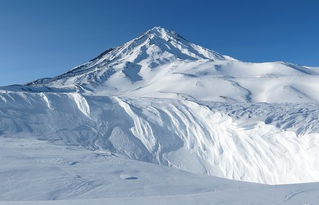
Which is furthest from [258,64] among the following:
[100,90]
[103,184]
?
[103,184]

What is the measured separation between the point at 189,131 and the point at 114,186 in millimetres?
10896

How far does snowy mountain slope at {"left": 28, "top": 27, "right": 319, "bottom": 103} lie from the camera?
77.1 ft

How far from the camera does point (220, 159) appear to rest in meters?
14.8

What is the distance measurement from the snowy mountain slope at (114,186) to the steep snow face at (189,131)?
536 cm

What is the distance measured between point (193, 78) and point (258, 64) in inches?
372

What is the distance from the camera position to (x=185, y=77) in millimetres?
29250

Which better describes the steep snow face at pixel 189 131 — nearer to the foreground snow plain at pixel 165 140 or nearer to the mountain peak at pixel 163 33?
the foreground snow plain at pixel 165 140

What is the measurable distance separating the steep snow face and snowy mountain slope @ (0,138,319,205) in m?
5.36

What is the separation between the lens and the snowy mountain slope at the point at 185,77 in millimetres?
23500

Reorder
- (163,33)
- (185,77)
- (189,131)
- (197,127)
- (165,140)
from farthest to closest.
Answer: (163,33)
(185,77)
(197,127)
(189,131)
(165,140)

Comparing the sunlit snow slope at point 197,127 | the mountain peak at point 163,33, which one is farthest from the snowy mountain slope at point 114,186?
the mountain peak at point 163,33

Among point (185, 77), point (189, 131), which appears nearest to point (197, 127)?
point (189, 131)

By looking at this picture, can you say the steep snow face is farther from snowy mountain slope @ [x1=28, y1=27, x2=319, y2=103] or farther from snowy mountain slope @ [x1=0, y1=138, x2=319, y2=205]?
snowy mountain slope @ [x1=0, y1=138, x2=319, y2=205]

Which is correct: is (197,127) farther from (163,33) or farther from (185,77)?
(163,33)
